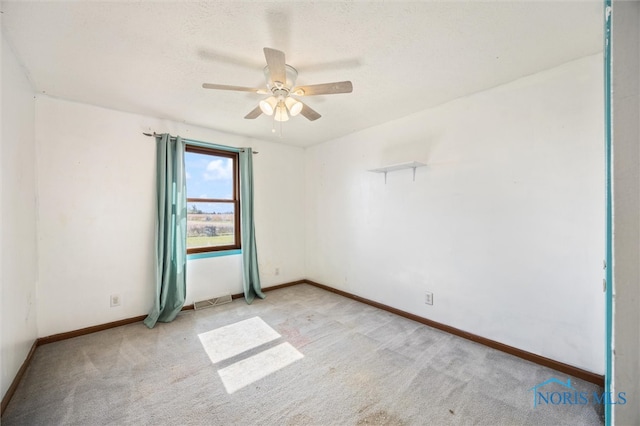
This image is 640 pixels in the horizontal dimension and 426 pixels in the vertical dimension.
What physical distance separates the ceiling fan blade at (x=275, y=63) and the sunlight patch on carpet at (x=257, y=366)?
2.20 m

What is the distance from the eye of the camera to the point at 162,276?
3023mm

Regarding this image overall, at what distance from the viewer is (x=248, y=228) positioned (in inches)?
147

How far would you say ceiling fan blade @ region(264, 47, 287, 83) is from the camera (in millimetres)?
1468

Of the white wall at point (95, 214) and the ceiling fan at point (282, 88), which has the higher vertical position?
the ceiling fan at point (282, 88)

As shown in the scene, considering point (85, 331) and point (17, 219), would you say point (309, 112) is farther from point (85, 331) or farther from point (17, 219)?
point (85, 331)

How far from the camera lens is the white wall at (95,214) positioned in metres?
2.51

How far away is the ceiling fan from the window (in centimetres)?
160

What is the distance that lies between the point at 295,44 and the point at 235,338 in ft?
8.68

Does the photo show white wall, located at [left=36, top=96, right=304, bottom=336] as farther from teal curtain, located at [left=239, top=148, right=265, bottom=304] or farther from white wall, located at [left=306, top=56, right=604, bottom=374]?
white wall, located at [left=306, top=56, right=604, bottom=374]

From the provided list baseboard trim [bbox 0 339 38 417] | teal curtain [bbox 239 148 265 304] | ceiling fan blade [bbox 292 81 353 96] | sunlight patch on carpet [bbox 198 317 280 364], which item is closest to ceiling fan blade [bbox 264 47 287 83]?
ceiling fan blade [bbox 292 81 353 96]

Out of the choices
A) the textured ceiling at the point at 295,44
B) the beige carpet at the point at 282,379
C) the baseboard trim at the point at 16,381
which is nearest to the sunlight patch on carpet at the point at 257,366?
the beige carpet at the point at 282,379

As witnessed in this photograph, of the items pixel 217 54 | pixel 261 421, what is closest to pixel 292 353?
pixel 261 421

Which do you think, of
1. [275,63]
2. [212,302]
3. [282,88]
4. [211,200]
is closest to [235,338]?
[212,302]

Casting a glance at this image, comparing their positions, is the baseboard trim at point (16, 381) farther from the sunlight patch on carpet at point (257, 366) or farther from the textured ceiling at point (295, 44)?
the textured ceiling at point (295, 44)
